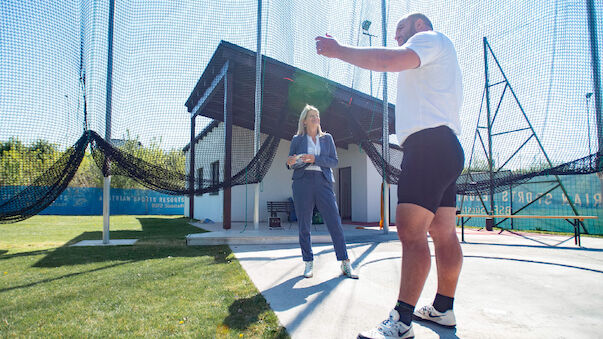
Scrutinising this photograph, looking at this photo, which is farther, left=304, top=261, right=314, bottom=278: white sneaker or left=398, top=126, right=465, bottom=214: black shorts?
left=304, top=261, right=314, bottom=278: white sneaker

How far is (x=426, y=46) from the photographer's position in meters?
1.52

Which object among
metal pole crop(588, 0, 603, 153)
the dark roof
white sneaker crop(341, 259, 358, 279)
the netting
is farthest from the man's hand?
metal pole crop(588, 0, 603, 153)

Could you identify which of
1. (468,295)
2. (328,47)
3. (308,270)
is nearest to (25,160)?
(308,270)

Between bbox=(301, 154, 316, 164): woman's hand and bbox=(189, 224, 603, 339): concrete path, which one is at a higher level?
bbox=(301, 154, 316, 164): woman's hand

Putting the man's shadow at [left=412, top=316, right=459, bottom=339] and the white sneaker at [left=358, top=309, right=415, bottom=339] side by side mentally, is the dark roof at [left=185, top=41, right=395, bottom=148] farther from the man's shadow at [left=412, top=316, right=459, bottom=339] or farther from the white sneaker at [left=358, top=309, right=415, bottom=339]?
the white sneaker at [left=358, top=309, right=415, bottom=339]

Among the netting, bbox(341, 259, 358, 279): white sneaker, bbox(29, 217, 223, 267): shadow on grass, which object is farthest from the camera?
the netting

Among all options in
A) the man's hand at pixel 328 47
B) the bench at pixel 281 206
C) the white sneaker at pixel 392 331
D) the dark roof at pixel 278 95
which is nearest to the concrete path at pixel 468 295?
the white sneaker at pixel 392 331

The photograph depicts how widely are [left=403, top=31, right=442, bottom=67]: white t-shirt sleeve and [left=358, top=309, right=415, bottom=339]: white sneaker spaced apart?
1.24 meters

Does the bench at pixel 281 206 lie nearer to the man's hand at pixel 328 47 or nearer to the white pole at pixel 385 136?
the white pole at pixel 385 136

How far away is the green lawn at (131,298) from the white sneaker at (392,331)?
44 cm

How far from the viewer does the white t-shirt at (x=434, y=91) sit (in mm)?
1600

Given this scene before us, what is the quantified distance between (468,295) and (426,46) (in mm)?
1824

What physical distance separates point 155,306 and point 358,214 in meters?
9.70

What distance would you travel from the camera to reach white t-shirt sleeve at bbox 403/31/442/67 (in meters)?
1.50
